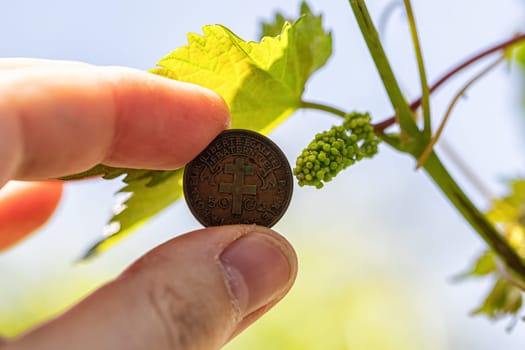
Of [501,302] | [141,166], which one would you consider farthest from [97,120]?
[501,302]

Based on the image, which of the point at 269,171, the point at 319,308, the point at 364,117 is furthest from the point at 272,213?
the point at 319,308

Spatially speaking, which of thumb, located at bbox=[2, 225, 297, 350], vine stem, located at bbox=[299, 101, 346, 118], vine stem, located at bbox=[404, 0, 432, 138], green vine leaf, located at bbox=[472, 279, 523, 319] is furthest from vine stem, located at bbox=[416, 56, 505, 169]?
green vine leaf, located at bbox=[472, 279, 523, 319]

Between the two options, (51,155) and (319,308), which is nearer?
(51,155)

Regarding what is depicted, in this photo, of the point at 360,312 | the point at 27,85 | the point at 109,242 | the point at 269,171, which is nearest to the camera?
the point at 27,85

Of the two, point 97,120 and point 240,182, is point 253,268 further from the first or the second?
point 97,120

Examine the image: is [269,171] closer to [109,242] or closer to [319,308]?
[109,242]

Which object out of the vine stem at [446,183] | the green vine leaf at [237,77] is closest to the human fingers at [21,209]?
the green vine leaf at [237,77]

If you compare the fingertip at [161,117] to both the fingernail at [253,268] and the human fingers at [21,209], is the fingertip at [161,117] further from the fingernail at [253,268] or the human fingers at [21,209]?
the human fingers at [21,209]
